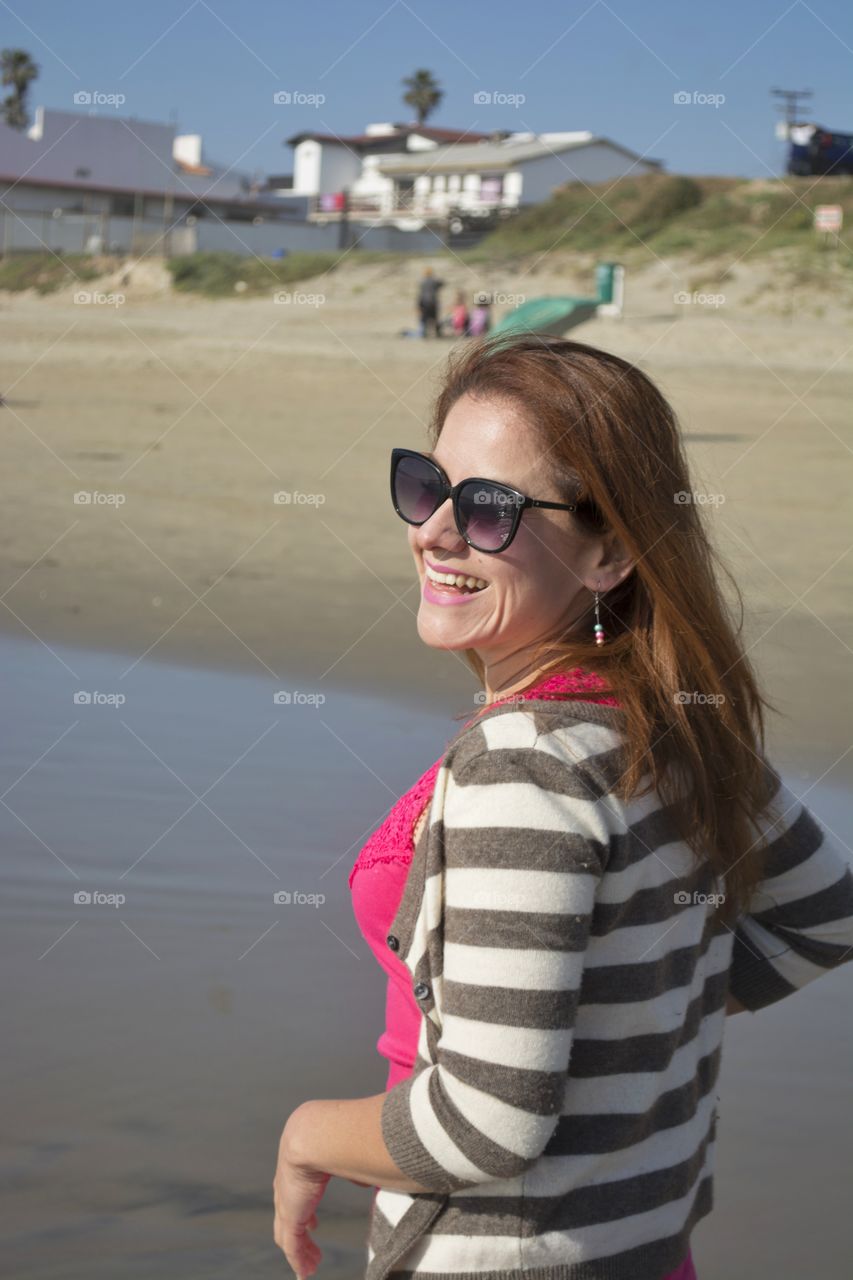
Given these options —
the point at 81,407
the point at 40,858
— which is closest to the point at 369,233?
the point at 81,407

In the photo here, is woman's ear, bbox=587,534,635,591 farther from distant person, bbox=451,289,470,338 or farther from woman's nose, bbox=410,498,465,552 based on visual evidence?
distant person, bbox=451,289,470,338

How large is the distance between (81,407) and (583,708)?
14.2m

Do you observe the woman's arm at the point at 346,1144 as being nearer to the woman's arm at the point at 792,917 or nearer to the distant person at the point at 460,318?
the woman's arm at the point at 792,917

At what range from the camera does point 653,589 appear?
4.80ft

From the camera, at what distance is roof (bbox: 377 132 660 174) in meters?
37.2

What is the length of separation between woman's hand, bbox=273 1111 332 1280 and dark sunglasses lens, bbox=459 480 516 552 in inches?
23.7

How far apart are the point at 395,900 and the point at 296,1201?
0.31 meters

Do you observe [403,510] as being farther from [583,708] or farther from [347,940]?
[347,940]

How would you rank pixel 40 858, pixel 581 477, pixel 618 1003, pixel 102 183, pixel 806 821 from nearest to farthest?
pixel 618 1003 < pixel 581 477 < pixel 806 821 < pixel 40 858 < pixel 102 183

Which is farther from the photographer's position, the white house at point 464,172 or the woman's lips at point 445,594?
the white house at point 464,172

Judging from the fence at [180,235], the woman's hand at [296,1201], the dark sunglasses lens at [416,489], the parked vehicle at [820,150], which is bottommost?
the woman's hand at [296,1201]

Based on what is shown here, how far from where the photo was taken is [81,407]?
48.6 ft

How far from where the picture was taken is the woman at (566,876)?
1.22 metres

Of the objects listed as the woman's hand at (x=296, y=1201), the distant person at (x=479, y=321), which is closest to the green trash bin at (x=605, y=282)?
the distant person at (x=479, y=321)
